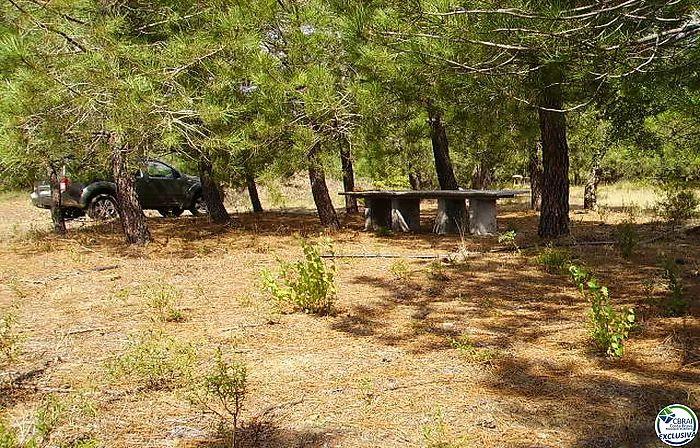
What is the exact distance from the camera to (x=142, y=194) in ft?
45.9

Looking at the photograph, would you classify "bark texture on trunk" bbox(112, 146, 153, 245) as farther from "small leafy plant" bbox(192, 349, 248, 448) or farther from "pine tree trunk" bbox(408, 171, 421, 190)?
"pine tree trunk" bbox(408, 171, 421, 190)

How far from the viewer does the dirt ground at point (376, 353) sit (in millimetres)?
2707

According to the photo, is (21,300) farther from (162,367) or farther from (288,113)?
(288,113)

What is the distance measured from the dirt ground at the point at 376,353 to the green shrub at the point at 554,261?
0.38 feet

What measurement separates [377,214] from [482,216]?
2.31 meters

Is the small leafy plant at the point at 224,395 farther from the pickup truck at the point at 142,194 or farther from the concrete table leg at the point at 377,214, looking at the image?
the pickup truck at the point at 142,194

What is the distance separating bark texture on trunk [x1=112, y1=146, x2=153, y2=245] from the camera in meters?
8.23

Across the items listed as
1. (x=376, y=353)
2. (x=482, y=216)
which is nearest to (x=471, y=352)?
(x=376, y=353)

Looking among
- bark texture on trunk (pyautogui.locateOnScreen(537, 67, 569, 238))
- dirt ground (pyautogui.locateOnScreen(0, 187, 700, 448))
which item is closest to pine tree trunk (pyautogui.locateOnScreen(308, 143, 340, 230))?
dirt ground (pyautogui.locateOnScreen(0, 187, 700, 448))

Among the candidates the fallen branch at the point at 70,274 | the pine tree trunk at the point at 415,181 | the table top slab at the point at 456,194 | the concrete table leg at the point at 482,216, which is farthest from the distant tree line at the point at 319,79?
the pine tree trunk at the point at 415,181

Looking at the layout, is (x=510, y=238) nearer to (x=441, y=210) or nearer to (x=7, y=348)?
(x=441, y=210)

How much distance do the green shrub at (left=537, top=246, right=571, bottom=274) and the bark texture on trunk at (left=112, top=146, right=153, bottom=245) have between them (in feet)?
17.8

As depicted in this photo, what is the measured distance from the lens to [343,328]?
4.48m

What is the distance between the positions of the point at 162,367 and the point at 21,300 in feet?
9.85
